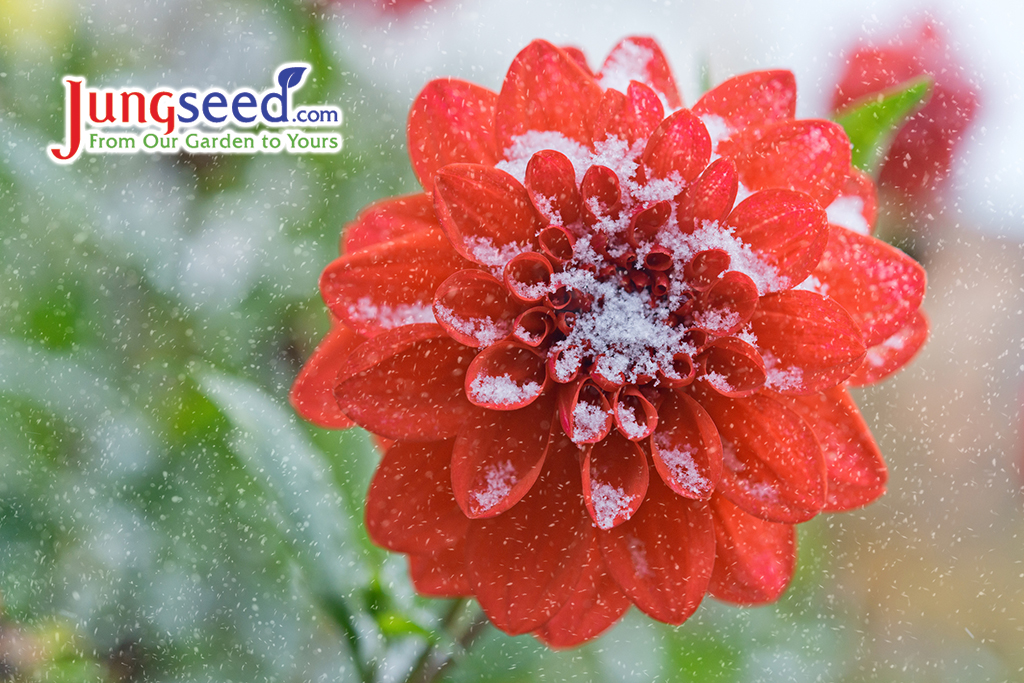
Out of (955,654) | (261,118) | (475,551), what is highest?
(261,118)

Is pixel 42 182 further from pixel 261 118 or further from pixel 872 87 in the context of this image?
pixel 872 87

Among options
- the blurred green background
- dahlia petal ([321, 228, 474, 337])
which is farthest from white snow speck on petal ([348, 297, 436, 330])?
the blurred green background

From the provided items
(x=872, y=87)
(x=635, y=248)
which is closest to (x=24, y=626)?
(x=635, y=248)

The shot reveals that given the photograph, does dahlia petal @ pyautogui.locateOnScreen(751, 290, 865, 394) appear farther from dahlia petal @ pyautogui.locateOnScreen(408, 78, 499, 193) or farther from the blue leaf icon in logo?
the blue leaf icon in logo

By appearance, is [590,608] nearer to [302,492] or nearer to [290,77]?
[302,492]

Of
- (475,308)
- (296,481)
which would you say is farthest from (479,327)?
(296,481)

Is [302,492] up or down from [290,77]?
down
